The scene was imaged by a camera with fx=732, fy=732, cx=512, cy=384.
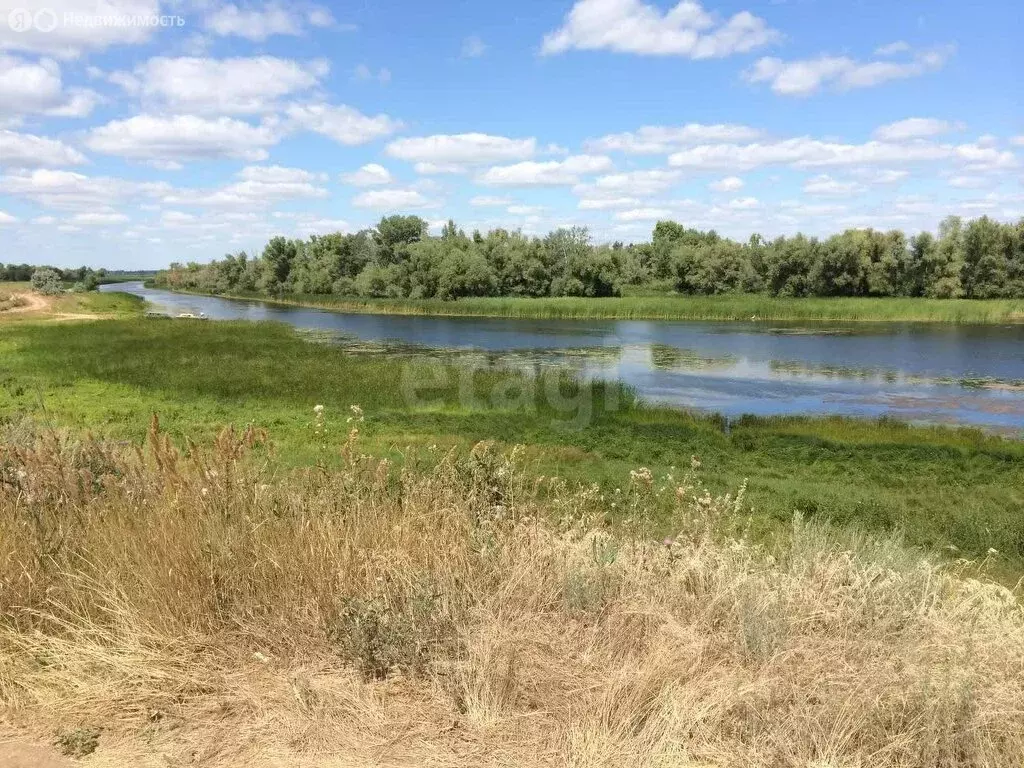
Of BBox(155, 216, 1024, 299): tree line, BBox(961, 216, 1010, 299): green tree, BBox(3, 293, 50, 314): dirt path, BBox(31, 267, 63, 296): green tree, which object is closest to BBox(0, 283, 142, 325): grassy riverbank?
BBox(3, 293, 50, 314): dirt path

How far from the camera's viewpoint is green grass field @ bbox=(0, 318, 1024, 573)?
9609 mm

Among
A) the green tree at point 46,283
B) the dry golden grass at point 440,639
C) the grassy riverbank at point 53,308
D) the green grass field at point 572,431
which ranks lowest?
the green grass field at point 572,431

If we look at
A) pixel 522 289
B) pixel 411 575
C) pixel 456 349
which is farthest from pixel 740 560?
pixel 522 289

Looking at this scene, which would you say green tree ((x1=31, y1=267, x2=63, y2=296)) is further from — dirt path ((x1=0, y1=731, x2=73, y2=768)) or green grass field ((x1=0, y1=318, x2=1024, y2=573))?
dirt path ((x1=0, y1=731, x2=73, y2=768))

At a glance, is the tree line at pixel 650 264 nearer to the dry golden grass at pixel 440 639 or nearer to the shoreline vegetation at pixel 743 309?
the shoreline vegetation at pixel 743 309

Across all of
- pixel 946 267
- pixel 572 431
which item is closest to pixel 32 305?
pixel 572 431

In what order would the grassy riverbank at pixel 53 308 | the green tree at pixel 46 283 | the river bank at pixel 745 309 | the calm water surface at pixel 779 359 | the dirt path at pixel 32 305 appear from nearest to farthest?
the calm water surface at pixel 779 359, the grassy riverbank at pixel 53 308, the river bank at pixel 745 309, the dirt path at pixel 32 305, the green tree at pixel 46 283

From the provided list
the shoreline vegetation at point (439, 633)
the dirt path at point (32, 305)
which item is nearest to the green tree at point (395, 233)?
the dirt path at point (32, 305)

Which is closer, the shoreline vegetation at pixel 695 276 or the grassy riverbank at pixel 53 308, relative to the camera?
the grassy riverbank at pixel 53 308

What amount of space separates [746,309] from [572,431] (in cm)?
4536

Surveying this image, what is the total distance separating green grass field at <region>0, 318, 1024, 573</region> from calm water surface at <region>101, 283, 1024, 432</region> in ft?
13.1

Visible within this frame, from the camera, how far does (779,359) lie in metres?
31.6

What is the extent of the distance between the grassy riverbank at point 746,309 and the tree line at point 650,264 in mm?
5147

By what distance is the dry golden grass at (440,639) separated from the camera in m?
2.77
